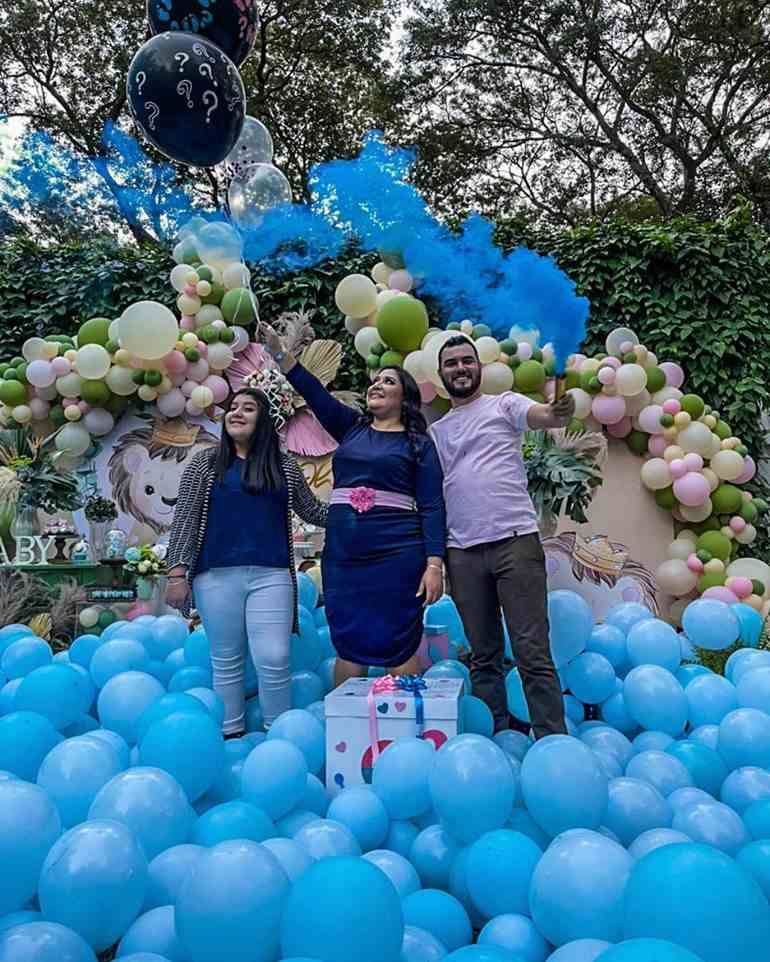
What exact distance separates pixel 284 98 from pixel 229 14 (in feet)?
29.6

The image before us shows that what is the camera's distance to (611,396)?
5.34 m

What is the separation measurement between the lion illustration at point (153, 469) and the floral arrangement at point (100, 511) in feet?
0.78


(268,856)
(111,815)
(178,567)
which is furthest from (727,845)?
(178,567)

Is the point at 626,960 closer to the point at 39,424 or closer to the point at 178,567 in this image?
the point at 178,567

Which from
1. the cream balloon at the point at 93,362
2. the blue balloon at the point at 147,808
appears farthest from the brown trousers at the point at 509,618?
the cream balloon at the point at 93,362

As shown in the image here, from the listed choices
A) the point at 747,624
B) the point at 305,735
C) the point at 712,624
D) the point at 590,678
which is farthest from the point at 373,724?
the point at 747,624

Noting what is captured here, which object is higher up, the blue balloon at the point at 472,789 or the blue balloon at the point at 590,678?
the blue balloon at the point at 590,678

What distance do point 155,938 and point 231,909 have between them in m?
0.27

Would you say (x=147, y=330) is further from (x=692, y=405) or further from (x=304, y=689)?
(x=692, y=405)

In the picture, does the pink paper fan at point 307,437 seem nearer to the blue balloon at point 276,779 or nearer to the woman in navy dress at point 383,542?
the woman in navy dress at point 383,542

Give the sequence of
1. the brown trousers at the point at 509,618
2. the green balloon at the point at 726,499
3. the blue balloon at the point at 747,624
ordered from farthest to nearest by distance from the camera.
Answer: the green balloon at the point at 726,499, the blue balloon at the point at 747,624, the brown trousers at the point at 509,618

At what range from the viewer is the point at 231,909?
53.2 inches

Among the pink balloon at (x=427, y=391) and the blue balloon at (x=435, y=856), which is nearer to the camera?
the blue balloon at (x=435, y=856)

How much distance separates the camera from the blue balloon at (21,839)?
1511 millimetres
